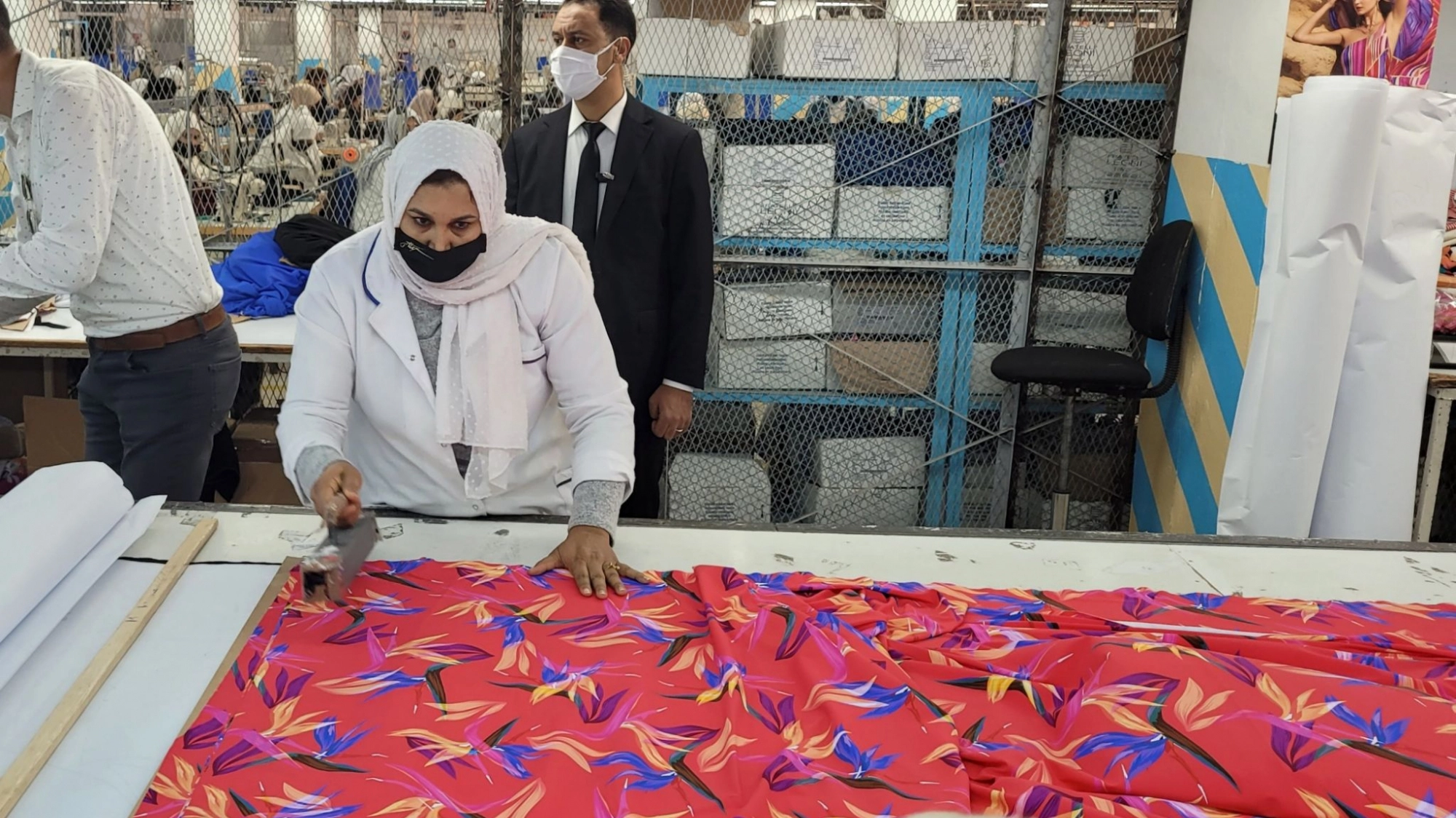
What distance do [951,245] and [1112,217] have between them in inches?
21.7

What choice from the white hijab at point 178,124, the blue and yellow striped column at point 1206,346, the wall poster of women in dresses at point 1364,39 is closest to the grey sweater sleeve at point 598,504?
the blue and yellow striped column at point 1206,346

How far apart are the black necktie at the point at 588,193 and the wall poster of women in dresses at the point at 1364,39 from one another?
1.81 meters

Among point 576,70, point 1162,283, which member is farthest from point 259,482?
point 1162,283

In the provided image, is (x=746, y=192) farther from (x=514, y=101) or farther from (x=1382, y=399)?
(x=1382, y=399)

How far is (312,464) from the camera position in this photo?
169cm

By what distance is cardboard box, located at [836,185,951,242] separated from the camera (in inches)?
153

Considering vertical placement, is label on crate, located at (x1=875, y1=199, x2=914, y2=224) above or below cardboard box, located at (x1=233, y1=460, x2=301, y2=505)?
above

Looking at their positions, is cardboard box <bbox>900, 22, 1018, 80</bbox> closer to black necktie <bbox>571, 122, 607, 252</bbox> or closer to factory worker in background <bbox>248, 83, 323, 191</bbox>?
black necktie <bbox>571, 122, 607, 252</bbox>

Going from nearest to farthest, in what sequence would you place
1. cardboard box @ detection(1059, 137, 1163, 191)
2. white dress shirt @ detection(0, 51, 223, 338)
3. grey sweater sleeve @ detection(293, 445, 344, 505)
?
grey sweater sleeve @ detection(293, 445, 344, 505)
white dress shirt @ detection(0, 51, 223, 338)
cardboard box @ detection(1059, 137, 1163, 191)

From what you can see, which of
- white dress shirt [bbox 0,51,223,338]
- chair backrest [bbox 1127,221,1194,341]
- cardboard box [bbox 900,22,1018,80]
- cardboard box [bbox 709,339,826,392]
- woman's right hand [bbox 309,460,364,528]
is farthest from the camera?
cardboard box [bbox 709,339,826,392]

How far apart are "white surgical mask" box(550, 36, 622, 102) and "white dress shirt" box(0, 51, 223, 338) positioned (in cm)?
93

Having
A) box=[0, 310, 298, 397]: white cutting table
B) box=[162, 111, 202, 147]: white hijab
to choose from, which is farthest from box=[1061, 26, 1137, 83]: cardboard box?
box=[162, 111, 202, 147]: white hijab

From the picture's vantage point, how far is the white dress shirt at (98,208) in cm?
227

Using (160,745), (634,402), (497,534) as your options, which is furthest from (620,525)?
(634,402)
